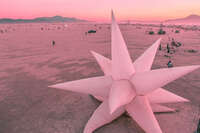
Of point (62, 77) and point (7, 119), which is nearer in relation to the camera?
point (7, 119)

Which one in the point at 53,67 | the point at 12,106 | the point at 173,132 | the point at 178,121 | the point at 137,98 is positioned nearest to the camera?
the point at 137,98

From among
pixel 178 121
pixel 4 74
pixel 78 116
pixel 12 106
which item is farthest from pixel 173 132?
pixel 4 74

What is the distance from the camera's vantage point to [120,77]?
3059 millimetres

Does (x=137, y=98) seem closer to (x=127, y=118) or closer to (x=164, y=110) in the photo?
(x=127, y=118)

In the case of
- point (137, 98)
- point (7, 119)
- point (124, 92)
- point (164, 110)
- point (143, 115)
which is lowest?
point (7, 119)

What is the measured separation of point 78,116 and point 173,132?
265 centimetres

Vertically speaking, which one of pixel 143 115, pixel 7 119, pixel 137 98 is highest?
pixel 137 98

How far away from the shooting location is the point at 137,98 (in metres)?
3.31

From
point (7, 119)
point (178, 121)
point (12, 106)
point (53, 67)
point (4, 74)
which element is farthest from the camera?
point (53, 67)

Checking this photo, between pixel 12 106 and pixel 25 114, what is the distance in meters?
0.79

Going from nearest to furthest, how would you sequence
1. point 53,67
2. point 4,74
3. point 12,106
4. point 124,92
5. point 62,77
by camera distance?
point 124,92, point 12,106, point 62,77, point 4,74, point 53,67

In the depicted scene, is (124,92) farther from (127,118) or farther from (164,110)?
(164,110)

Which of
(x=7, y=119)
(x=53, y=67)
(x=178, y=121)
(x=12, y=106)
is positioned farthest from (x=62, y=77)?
(x=178, y=121)

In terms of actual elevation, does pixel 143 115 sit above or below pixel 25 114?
above
